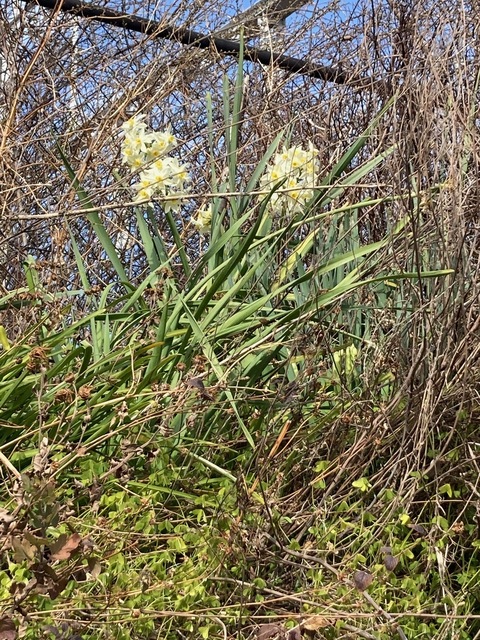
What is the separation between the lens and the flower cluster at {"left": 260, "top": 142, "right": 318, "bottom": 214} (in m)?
2.62

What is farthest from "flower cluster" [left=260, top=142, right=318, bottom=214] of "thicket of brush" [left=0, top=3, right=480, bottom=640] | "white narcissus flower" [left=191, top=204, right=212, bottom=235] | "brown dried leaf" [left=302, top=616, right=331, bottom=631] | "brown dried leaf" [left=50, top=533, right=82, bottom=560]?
"brown dried leaf" [left=50, top=533, right=82, bottom=560]

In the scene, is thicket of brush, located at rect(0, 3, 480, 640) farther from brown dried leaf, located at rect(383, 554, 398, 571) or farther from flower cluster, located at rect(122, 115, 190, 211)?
flower cluster, located at rect(122, 115, 190, 211)

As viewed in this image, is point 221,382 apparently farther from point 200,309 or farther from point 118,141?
point 118,141

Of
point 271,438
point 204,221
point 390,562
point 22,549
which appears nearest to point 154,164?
point 204,221

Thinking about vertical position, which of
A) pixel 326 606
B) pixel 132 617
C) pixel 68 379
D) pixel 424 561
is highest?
pixel 68 379

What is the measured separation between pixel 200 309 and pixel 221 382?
45 cm

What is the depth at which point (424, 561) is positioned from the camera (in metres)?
2.05

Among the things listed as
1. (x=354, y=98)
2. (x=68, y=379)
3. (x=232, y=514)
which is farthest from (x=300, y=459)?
(x=354, y=98)

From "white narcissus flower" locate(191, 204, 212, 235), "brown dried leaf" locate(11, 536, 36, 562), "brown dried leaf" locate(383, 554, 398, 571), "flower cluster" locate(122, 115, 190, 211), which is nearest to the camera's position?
"brown dried leaf" locate(11, 536, 36, 562)

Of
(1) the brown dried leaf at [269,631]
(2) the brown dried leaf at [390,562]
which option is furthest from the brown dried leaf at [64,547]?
(2) the brown dried leaf at [390,562]

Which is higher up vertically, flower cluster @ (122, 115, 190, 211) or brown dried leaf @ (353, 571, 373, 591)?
flower cluster @ (122, 115, 190, 211)

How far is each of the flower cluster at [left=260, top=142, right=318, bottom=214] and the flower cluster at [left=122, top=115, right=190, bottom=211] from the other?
0.28 metres

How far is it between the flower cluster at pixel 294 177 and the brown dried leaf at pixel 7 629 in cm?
154

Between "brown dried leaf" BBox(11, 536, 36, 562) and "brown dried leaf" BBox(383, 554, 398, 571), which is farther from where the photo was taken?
"brown dried leaf" BBox(383, 554, 398, 571)
